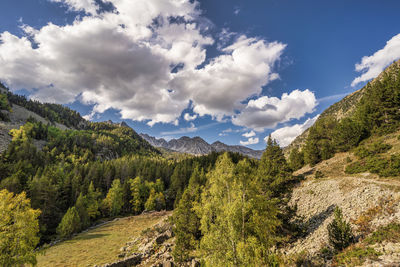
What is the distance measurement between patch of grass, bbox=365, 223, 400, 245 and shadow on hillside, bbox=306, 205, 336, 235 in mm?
7209

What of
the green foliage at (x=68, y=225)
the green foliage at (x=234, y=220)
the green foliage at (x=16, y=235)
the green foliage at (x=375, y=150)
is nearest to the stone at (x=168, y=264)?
the green foliage at (x=234, y=220)

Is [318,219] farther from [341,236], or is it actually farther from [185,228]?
[185,228]

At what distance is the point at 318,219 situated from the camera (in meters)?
21.5

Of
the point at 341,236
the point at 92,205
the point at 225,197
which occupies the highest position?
the point at 225,197

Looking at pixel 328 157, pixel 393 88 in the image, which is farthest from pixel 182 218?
pixel 393 88

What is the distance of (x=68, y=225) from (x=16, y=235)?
28.9 m

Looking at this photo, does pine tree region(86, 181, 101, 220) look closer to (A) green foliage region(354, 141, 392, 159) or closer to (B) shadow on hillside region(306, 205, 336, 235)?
(B) shadow on hillside region(306, 205, 336, 235)

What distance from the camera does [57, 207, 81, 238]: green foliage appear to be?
124 ft

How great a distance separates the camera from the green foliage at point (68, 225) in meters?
37.8

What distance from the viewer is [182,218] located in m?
24.1

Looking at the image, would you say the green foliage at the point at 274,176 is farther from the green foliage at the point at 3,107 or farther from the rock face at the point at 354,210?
the green foliage at the point at 3,107

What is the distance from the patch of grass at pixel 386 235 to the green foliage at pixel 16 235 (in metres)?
30.6

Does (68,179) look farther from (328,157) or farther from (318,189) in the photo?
(328,157)

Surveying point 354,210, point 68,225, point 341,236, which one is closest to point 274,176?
point 354,210
